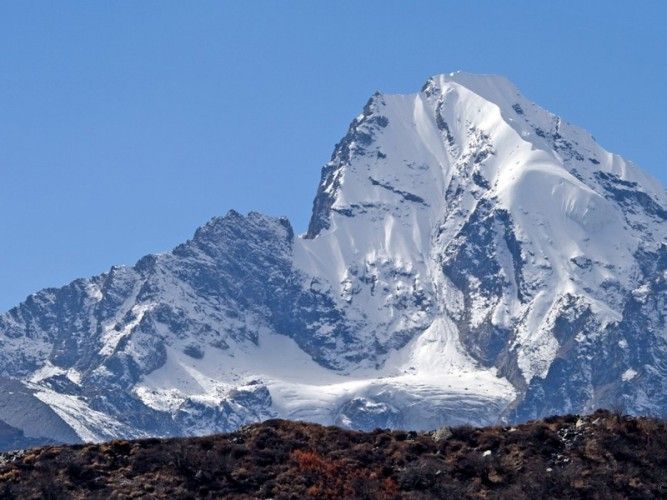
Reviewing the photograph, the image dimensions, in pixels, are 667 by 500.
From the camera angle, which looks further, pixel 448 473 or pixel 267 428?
pixel 267 428

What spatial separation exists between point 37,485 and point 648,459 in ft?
74.6

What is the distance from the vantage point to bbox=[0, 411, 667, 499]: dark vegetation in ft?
236

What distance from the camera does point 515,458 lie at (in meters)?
75.3

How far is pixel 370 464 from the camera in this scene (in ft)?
247

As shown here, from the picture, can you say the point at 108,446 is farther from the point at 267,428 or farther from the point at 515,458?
the point at 515,458

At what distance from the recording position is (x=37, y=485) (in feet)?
236

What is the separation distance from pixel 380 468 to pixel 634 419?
10.7 metres

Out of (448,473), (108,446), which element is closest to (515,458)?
(448,473)

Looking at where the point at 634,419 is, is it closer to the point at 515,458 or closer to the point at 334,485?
the point at 515,458

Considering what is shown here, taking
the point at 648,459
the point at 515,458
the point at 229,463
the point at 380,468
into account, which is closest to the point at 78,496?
the point at 229,463

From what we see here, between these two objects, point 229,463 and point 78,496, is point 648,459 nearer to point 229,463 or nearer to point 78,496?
point 229,463

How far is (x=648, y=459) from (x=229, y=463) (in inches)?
620

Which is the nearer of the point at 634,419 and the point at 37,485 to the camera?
the point at 37,485

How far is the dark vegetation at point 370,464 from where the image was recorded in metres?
72.0
